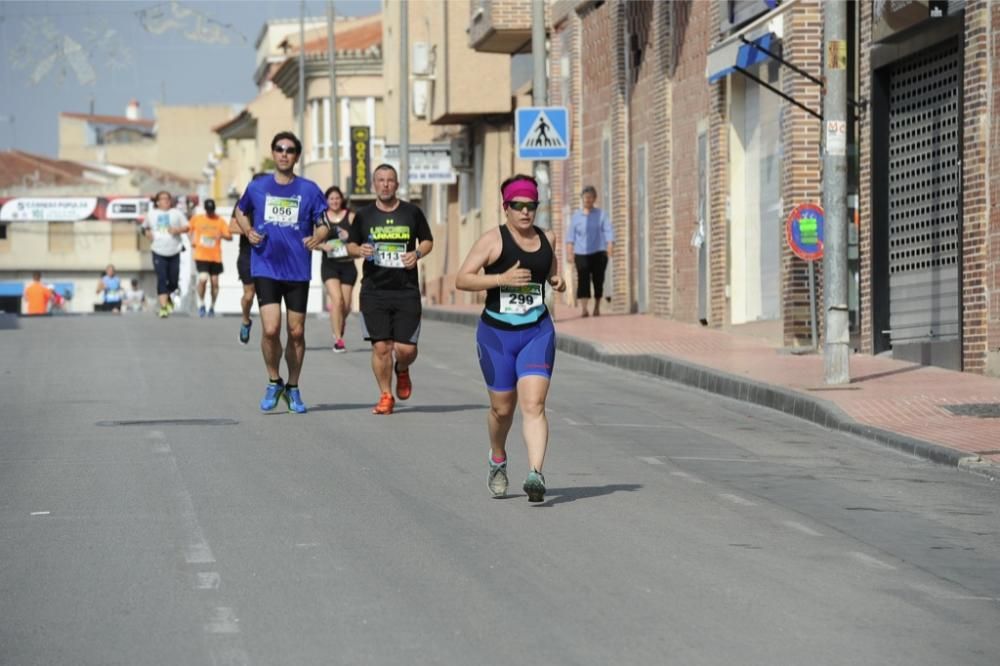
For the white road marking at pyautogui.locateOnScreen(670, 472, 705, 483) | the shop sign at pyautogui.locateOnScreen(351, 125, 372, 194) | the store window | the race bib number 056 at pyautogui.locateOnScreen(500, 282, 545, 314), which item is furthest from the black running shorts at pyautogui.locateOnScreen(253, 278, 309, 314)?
the shop sign at pyautogui.locateOnScreen(351, 125, 372, 194)

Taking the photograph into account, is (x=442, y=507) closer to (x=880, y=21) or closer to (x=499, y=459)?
(x=499, y=459)

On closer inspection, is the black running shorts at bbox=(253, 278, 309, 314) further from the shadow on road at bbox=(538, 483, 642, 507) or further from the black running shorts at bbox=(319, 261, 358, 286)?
the black running shorts at bbox=(319, 261, 358, 286)

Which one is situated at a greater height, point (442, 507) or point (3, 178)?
point (3, 178)

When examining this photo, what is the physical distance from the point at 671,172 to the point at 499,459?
21.3 meters

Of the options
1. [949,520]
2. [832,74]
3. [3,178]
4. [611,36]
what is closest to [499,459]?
[949,520]

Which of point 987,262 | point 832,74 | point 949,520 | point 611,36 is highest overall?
point 611,36

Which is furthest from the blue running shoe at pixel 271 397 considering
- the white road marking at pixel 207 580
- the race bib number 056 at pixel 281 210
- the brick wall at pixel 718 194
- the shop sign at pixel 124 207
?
the shop sign at pixel 124 207

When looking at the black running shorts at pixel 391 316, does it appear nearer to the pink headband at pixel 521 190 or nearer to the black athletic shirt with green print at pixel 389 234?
the black athletic shirt with green print at pixel 389 234

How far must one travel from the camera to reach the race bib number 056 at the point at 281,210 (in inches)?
620

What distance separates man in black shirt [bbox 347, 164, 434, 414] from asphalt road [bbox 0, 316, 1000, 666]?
0.47 m

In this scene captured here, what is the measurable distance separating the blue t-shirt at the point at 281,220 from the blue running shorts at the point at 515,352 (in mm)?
4971

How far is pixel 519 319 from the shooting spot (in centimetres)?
1095

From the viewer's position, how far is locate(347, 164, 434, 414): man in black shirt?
1619cm

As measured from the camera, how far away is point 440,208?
198ft
